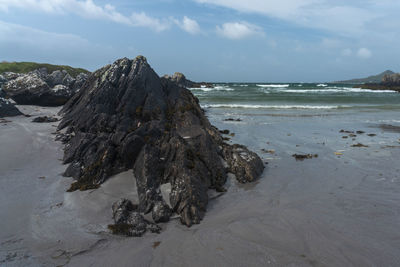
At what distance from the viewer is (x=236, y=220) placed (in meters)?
6.50

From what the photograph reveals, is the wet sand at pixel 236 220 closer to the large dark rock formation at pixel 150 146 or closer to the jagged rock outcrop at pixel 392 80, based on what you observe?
the large dark rock formation at pixel 150 146

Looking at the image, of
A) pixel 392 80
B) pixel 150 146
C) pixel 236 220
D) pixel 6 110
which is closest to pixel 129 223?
pixel 236 220

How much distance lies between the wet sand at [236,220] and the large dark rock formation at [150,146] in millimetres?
462

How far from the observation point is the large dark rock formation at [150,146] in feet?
23.6

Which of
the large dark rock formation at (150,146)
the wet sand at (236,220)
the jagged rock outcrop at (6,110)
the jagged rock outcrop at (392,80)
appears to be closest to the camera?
the wet sand at (236,220)

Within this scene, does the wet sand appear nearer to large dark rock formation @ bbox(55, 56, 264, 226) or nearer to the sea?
large dark rock formation @ bbox(55, 56, 264, 226)

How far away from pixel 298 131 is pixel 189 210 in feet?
41.8

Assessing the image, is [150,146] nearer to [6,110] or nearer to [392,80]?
[6,110]

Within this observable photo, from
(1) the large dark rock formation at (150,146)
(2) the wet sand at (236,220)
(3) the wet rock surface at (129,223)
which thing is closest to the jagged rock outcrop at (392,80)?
(2) the wet sand at (236,220)

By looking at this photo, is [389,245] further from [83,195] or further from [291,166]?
[83,195]

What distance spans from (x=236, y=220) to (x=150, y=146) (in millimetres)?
3700

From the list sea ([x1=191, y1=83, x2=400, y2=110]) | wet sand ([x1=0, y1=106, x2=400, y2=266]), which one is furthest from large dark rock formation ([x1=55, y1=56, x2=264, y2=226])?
sea ([x1=191, y1=83, x2=400, y2=110])

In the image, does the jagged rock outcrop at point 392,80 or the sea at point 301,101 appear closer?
the sea at point 301,101

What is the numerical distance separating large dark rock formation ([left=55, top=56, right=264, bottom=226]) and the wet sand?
46 centimetres
